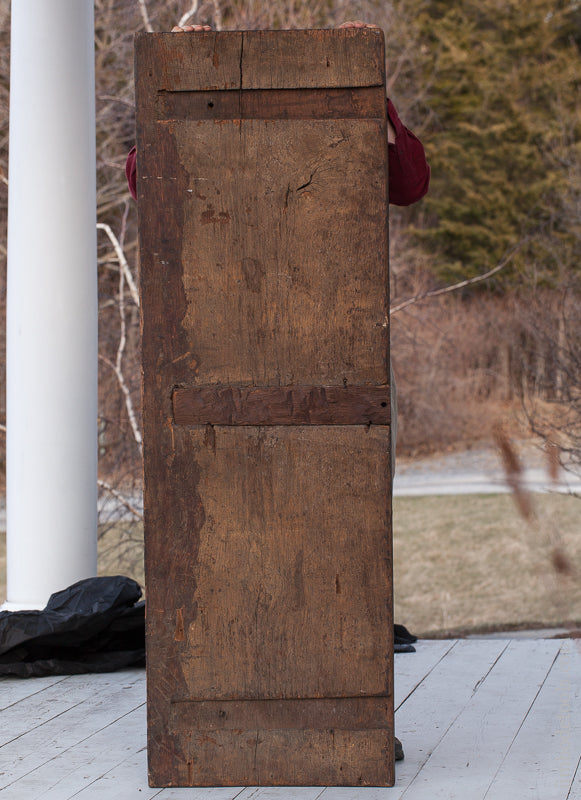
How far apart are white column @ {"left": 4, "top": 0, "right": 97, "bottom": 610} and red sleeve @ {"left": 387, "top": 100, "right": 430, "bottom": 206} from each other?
Answer: 1549mm

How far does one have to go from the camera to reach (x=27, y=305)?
3588 mm

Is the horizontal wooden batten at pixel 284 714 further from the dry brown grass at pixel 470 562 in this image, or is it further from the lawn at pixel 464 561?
the dry brown grass at pixel 470 562

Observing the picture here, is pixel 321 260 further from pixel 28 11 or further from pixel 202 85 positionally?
pixel 28 11

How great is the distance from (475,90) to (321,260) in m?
17.2

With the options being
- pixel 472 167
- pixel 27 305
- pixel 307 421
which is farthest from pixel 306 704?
pixel 472 167

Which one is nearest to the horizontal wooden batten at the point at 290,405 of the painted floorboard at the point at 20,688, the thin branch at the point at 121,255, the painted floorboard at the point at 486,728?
the painted floorboard at the point at 486,728

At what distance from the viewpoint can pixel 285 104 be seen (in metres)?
2.14

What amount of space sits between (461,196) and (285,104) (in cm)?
1678

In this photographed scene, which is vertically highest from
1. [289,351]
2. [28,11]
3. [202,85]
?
[28,11]

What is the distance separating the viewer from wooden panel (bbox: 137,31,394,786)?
2.14 meters

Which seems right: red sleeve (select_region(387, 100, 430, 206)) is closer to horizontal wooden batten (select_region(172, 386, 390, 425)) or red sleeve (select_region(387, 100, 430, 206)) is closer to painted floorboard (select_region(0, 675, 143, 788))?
horizontal wooden batten (select_region(172, 386, 390, 425))

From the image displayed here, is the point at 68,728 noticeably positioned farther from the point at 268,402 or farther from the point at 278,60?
the point at 278,60

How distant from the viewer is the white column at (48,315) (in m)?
3.55

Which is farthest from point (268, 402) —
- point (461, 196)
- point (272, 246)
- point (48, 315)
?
point (461, 196)
